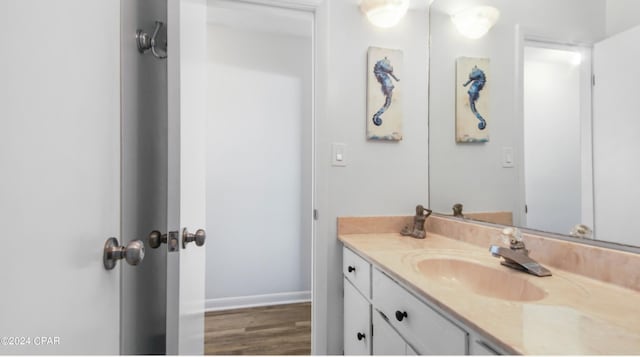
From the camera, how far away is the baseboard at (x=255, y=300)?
93.0 inches

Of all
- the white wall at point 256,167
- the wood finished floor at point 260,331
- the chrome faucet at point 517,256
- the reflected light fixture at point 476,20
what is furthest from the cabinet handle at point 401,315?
the white wall at point 256,167

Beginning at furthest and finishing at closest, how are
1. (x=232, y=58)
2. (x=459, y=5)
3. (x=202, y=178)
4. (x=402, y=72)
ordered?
(x=232, y=58)
(x=402, y=72)
(x=459, y=5)
(x=202, y=178)

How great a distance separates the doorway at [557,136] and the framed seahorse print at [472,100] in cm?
25

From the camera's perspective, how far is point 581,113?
90 centimetres

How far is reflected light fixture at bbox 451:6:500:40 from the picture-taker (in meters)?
1.27

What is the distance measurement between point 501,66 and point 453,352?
4.04 feet

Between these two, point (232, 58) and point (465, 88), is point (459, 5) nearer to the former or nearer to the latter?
point (465, 88)

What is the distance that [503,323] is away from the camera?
1.80ft

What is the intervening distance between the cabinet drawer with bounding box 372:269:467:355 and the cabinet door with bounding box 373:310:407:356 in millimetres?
29

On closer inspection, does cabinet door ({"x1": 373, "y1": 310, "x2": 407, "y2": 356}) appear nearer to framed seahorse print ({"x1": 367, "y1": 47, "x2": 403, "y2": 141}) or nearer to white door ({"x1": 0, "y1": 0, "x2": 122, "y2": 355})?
white door ({"x1": 0, "y1": 0, "x2": 122, "y2": 355})

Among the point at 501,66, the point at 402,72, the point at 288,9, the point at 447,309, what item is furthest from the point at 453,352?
the point at 288,9

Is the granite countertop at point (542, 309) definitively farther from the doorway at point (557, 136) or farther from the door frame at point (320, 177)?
the door frame at point (320, 177)

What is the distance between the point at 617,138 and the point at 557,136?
0.70 feet

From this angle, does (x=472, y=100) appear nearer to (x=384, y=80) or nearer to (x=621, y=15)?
(x=384, y=80)
